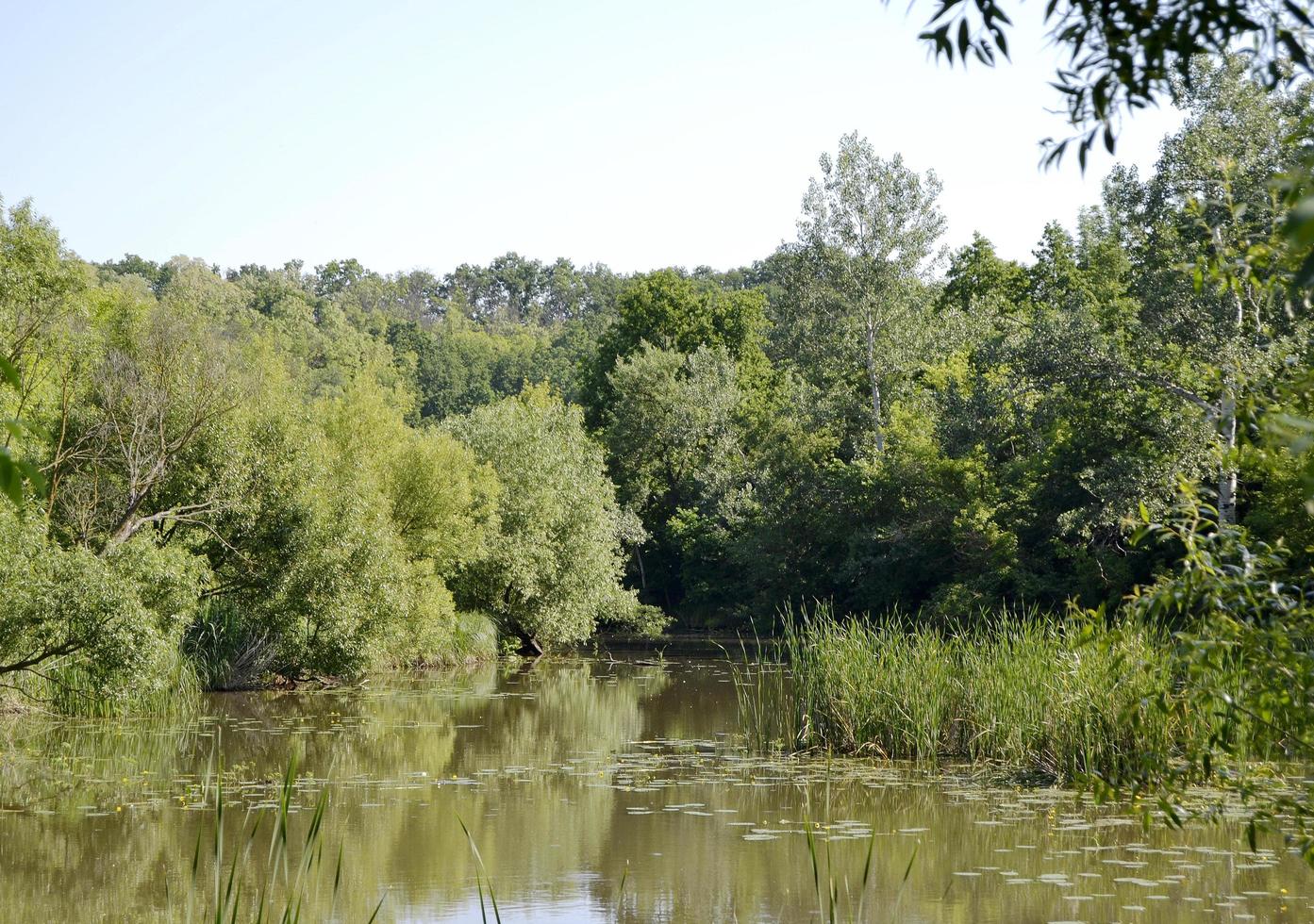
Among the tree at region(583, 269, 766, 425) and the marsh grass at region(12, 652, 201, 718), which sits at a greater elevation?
the tree at region(583, 269, 766, 425)

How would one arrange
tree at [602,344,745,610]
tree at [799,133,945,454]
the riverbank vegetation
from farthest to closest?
1. tree at [602,344,745,610]
2. tree at [799,133,945,454]
3. the riverbank vegetation

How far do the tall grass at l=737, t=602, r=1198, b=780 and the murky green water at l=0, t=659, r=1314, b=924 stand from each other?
0.51 m

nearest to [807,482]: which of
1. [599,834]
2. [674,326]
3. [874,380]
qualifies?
[874,380]

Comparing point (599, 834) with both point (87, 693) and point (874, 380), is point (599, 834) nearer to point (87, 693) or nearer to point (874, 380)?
point (87, 693)

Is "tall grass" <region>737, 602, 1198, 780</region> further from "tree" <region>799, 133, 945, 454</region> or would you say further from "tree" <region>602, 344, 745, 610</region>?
"tree" <region>602, 344, 745, 610</region>

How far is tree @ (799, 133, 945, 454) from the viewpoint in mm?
33406

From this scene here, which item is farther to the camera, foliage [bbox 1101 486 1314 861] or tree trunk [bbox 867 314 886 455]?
tree trunk [bbox 867 314 886 455]

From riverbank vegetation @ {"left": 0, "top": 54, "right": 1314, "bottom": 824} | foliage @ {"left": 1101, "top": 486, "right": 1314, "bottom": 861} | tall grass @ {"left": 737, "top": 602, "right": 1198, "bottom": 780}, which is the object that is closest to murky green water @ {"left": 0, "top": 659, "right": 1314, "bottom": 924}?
tall grass @ {"left": 737, "top": 602, "right": 1198, "bottom": 780}

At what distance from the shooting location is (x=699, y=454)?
137 feet

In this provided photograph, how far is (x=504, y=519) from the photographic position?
30.2 metres

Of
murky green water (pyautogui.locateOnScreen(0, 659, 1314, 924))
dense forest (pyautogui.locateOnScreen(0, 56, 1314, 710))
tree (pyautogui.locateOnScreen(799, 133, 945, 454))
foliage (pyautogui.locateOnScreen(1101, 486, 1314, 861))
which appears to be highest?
tree (pyautogui.locateOnScreen(799, 133, 945, 454))

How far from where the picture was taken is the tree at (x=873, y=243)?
1315 inches

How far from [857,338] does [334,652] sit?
18.4 meters

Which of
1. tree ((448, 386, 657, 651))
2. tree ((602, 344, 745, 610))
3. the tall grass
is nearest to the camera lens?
the tall grass
